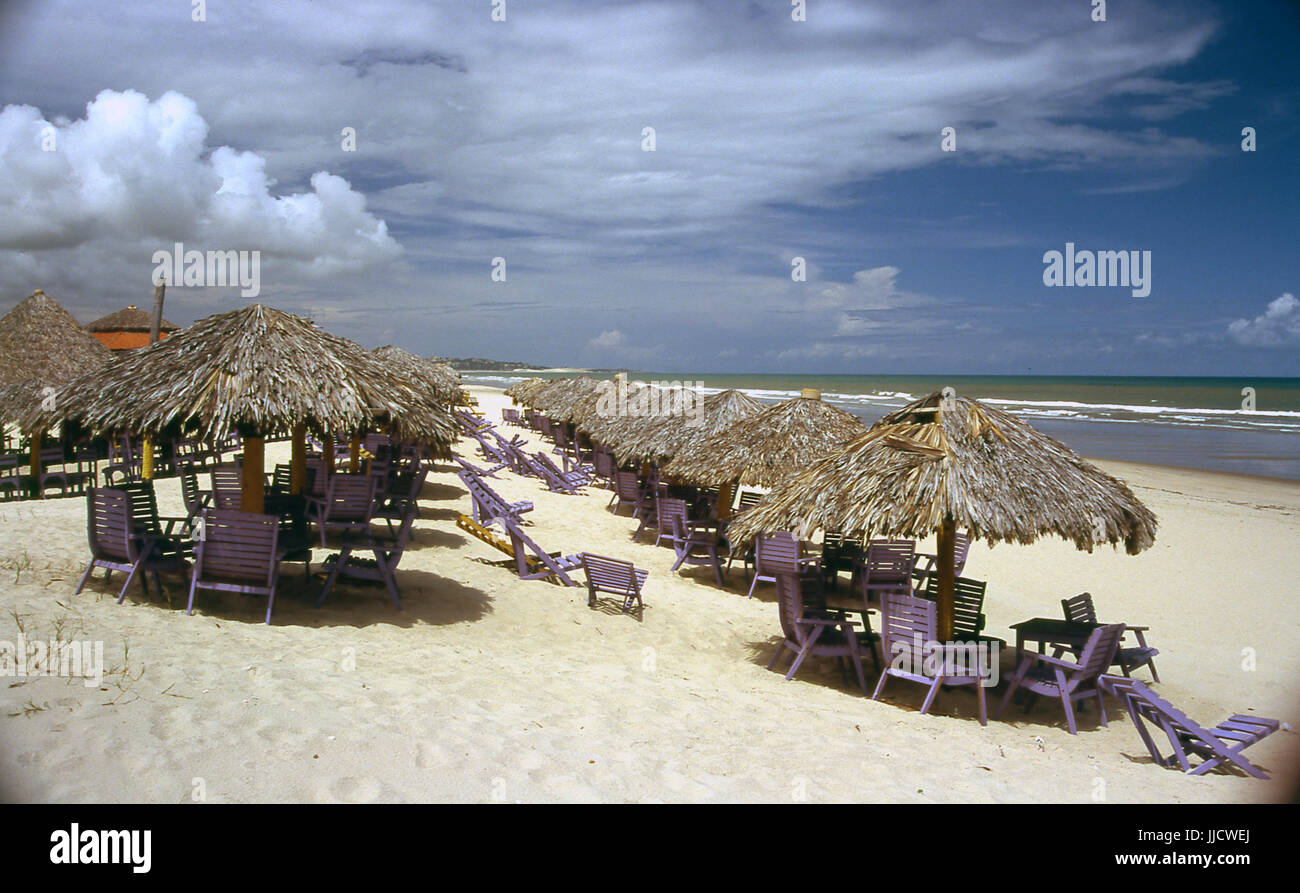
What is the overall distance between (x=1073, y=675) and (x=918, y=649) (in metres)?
1.18

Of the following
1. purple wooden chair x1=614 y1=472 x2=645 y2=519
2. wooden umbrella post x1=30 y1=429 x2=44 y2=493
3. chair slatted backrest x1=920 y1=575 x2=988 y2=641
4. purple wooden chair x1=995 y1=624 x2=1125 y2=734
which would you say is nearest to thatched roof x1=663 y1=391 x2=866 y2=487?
purple wooden chair x1=614 y1=472 x2=645 y2=519

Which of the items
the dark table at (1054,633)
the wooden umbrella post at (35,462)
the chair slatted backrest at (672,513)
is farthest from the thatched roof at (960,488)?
the wooden umbrella post at (35,462)

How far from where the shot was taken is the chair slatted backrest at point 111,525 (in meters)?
6.11

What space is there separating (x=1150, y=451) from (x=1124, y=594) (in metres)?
24.8

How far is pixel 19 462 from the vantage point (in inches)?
487

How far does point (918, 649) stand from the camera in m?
6.03

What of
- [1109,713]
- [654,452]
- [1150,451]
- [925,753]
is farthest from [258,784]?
[1150,451]

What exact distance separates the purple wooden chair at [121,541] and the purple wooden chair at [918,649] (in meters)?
5.53

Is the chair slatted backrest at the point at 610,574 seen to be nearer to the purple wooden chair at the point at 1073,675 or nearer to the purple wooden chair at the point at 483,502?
the purple wooden chair at the point at 483,502

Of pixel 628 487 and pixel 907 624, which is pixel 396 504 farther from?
pixel 907 624

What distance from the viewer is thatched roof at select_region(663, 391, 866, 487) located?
34.6ft

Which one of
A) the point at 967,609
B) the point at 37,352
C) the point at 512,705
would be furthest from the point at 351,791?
the point at 37,352
